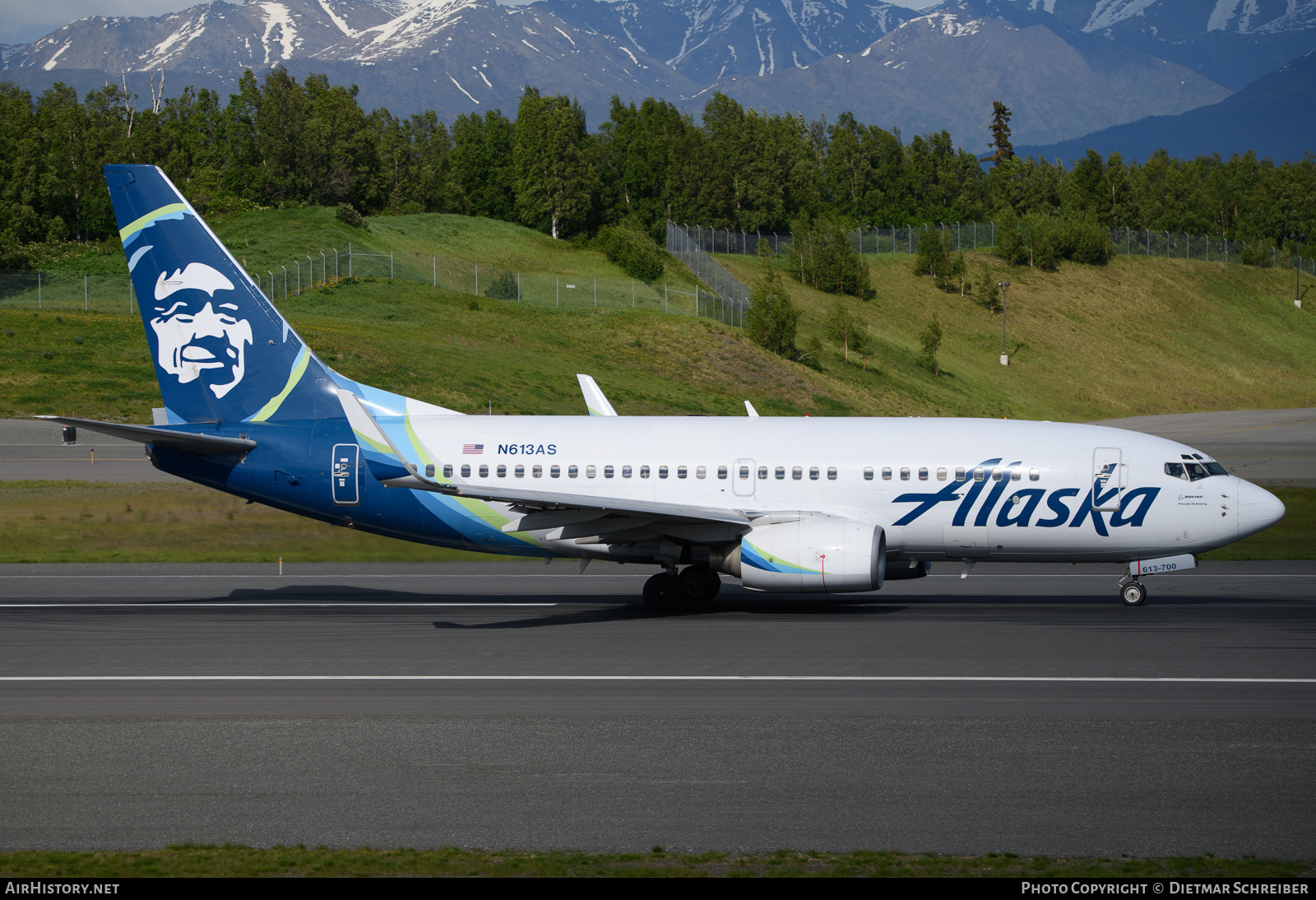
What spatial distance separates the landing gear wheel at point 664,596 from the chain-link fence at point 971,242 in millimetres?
103572

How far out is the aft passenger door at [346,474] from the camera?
2545cm

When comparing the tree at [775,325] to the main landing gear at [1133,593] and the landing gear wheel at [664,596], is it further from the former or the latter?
the landing gear wheel at [664,596]

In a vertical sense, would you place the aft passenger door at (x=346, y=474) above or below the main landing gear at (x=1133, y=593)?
above

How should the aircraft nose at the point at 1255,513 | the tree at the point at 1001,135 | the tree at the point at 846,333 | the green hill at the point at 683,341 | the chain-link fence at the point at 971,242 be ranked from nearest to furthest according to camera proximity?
the aircraft nose at the point at 1255,513 → the green hill at the point at 683,341 → the tree at the point at 846,333 → the chain-link fence at the point at 971,242 → the tree at the point at 1001,135

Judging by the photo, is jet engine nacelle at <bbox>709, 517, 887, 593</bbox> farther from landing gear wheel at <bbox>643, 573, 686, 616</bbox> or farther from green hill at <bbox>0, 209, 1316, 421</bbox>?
green hill at <bbox>0, 209, 1316, 421</bbox>

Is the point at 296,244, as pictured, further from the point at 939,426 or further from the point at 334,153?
the point at 939,426

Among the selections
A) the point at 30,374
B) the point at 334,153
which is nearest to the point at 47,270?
the point at 30,374

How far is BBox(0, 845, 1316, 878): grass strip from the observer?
10711 millimetres

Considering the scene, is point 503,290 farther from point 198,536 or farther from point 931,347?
point 198,536

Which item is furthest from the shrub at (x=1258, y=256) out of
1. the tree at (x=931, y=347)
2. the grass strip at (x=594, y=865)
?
the grass strip at (x=594, y=865)

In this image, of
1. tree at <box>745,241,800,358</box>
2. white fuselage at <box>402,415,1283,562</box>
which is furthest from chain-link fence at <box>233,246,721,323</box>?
white fuselage at <box>402,415,1283,562</box>

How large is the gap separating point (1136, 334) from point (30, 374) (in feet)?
365

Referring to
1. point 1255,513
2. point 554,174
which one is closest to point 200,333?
point 1255,513

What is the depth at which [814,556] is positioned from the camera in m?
23.2
